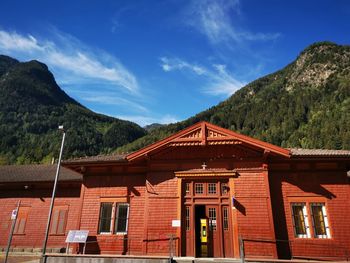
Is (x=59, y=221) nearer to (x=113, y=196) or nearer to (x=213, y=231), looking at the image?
(x=113, y=196)

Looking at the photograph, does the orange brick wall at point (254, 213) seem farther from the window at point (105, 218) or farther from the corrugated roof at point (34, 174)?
the corrugated roof at point (34, 174)

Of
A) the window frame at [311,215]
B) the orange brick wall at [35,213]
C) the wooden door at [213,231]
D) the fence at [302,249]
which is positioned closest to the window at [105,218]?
the orange brick wall at [35,213]

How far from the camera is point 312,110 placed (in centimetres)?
11562

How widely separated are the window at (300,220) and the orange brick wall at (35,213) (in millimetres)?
13334

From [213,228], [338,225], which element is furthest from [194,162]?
[338,225]

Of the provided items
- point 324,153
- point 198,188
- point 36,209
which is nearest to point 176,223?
point 198,188

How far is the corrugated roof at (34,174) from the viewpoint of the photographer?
68.5ft

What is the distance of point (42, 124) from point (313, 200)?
447 ft

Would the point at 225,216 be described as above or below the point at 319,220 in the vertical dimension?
above

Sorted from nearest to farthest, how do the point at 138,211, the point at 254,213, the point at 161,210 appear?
1. the point at 254,213
2. the point at 161,210
3. the point at 138,211

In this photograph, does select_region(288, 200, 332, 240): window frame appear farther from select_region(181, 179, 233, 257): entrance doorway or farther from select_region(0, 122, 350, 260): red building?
select_region(181, 179, 233, 257): entrance doorway

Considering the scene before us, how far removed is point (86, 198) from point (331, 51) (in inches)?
6723

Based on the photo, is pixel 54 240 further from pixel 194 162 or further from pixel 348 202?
pixel 348 202

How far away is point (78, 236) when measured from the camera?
14781 millimetres
